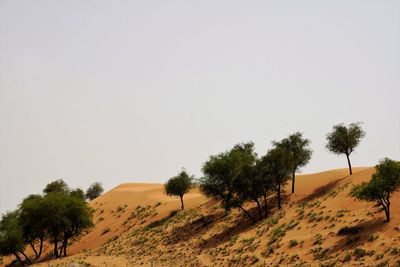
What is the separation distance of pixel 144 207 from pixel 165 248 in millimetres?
29922

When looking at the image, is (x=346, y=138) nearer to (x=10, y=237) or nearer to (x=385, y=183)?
(x=385, y=183)

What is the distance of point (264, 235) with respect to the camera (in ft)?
152

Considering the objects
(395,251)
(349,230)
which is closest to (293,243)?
(349,230)

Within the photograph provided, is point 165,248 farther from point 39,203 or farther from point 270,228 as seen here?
point 39,203

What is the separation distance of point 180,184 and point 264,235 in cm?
2865

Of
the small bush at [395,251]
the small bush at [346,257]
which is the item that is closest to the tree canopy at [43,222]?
the small bush at [346,257]

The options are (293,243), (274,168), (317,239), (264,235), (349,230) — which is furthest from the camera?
(274,168)

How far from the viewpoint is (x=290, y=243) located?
40750 millimetres

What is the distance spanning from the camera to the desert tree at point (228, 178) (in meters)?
55.3

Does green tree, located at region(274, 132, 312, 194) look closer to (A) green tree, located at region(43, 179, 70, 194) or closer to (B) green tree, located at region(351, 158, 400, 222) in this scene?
(B) green tree, located at region(351, 158, 400, 222)

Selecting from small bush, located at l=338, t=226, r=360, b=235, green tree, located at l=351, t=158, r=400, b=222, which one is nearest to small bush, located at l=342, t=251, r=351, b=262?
small bush, located at l=338, t=226, r=360, b=235

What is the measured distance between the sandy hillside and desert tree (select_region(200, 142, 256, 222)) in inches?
126

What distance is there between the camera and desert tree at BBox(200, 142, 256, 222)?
55.3 meters

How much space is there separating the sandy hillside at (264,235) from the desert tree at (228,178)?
10.5 ft
